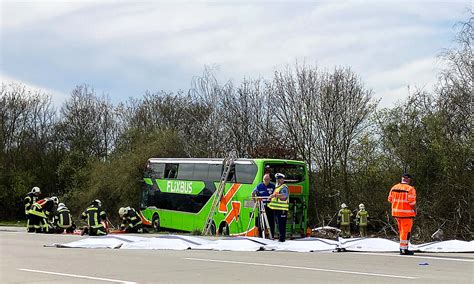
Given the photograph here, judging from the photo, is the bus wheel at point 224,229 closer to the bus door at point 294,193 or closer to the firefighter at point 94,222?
the bus door at point 294,193

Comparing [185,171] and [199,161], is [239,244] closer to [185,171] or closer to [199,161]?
[199,161]

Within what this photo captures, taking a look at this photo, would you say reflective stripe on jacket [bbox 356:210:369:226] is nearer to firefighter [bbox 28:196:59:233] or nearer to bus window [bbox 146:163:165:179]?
bus window [bbox 146:163:165:179]

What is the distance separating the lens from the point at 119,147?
46469 millimetres

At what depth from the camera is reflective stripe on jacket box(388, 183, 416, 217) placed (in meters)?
15.4

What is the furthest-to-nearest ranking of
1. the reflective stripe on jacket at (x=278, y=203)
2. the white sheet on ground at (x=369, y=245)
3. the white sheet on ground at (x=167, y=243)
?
1. the reflective stripe on jacket at (x=278, y=203)
2. the white sheet on ground at (x=167, y=243)
3. the white sheet on ground at (x=369, y=245)

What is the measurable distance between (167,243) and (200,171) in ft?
40.1

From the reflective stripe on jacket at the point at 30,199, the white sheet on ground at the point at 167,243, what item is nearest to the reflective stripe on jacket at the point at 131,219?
the reflective stripe on jacket at the point at 30,199

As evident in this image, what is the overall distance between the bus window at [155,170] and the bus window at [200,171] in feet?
11.8

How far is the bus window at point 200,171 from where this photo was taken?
29.0m

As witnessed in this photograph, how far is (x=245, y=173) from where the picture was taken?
26.4 meters

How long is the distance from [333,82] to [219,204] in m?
11.7

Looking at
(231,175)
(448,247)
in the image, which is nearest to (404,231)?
(448,247)

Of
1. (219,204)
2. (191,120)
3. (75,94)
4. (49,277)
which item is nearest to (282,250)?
(49,277)

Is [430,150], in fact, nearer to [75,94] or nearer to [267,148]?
[267,148]
